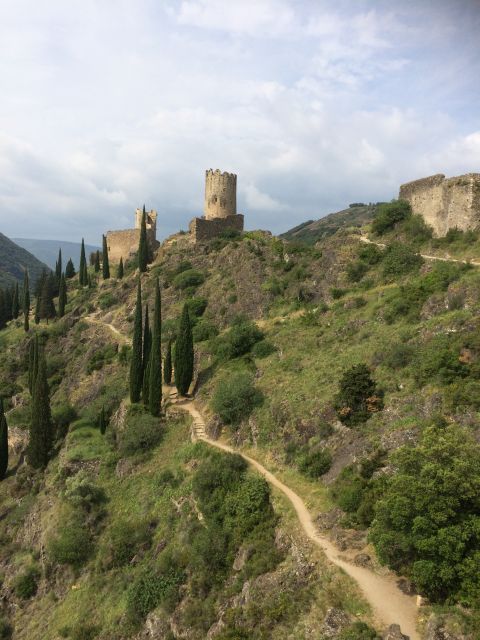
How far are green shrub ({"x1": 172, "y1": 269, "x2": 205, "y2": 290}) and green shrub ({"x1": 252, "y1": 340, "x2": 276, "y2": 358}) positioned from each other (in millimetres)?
19457

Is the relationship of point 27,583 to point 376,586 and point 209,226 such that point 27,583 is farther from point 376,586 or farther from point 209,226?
point 209,226

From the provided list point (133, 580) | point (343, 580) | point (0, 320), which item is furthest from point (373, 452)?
point (0, 320)

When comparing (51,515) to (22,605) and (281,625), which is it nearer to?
(22,605)

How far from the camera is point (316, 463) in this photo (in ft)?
76.8

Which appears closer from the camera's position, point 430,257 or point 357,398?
point 357,398

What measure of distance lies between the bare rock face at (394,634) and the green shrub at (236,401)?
725 inches

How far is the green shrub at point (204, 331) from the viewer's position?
46.7 metres

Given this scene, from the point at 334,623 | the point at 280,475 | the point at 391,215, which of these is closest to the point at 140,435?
the point at 280,475

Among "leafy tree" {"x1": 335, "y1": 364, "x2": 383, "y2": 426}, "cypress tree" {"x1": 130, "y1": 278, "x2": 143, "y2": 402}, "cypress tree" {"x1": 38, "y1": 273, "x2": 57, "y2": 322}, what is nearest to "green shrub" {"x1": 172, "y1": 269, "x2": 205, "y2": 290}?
"cypress tree" {"x1": 130, "y1": 278, "x2": 143, "y2": 402}

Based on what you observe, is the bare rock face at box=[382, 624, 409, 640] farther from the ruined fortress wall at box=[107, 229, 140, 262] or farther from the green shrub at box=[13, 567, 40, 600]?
the ruined fortress wall at box=[107, 229, 140, 262]

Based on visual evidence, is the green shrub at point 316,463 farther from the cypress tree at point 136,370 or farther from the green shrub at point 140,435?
the cypress tree at point 136,370

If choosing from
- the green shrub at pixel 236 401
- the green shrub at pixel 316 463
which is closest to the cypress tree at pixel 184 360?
the green shrub at pixel 236 401

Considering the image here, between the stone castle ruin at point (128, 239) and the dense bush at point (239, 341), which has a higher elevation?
the stone castle ruin at point (128, 239)

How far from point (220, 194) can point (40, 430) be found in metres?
39.9
